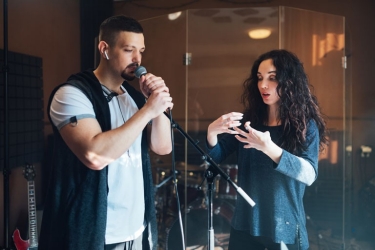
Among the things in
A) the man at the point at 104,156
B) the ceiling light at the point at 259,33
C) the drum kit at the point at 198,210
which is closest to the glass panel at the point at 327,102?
the ceiling light at the point at 259,33

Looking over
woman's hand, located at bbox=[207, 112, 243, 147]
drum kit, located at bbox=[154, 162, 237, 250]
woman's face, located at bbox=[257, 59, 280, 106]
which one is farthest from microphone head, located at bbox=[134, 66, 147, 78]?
drum kit, located at bbox=[154, 162, 237, 250]

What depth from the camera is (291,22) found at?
3.19 metres

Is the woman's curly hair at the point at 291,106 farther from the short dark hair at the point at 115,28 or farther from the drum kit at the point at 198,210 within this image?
the drum kit at the point at 198,210

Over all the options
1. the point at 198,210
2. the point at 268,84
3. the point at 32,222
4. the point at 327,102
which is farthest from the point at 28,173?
the point at 327,102

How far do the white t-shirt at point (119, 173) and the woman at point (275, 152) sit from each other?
1.31ft

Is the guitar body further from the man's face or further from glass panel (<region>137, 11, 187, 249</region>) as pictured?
the man's face

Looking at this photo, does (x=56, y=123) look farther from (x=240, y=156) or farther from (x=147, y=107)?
(x=240, y=156)

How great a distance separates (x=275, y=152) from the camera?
4.96ft

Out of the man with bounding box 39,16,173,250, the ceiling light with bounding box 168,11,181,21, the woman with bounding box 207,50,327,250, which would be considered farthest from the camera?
the ceiling light with bounding box 168,11,181,21

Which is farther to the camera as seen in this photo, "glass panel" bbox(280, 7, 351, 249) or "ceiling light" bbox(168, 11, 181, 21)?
"ceiling light" bbox(168, 11, 181, 21)

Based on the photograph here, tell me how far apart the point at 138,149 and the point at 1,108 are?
5.57ft

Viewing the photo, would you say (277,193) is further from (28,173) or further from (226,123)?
(28,173)

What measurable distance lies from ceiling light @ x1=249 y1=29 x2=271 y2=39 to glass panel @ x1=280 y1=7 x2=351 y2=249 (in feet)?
0.54

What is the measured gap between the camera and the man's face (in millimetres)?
1517
